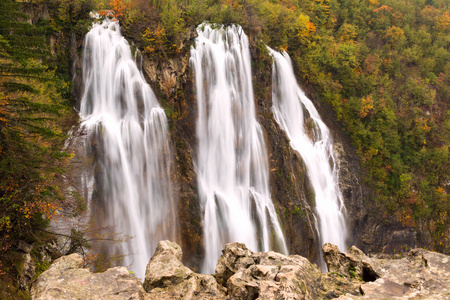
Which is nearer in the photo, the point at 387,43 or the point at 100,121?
the point at 100,121

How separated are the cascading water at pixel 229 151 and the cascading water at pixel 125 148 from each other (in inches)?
111

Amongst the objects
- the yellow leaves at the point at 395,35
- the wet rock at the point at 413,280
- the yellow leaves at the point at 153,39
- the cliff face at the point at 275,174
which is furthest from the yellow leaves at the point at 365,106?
the wet rock at the point at 413,280

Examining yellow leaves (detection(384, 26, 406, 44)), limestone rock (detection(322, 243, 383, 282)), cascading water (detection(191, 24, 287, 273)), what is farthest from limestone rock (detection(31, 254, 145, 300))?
yellow leaves (detection(384, 26, 406, 44))

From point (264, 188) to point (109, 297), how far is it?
14957 mm

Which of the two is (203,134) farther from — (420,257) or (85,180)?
(420,257)

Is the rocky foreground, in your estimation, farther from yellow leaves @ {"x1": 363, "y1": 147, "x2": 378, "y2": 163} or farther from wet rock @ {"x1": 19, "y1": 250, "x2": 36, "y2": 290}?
yellow leaves @ {"x1": 363, "y1": 147, "x2": 378, "y2": 163}

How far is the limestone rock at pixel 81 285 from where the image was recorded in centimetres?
572

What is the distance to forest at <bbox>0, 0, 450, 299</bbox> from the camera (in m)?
8.76

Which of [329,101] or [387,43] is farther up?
[387,43]

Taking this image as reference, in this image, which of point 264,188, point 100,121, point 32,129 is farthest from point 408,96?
point 32,129

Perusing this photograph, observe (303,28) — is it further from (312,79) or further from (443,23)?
(443,23)

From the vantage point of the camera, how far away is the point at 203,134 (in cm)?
1908

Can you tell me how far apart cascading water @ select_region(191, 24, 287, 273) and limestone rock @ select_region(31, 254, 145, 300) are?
35.3 ft

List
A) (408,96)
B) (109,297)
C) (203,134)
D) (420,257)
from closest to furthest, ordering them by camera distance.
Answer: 1. (109,297)
2. (420,257)
3. (203,134)
4. (408,96)
